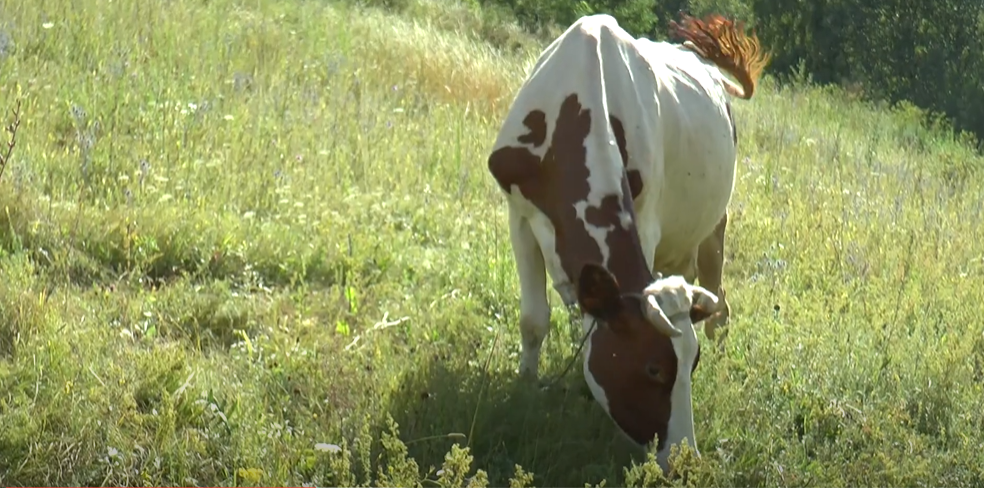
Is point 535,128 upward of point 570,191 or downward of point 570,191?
upward

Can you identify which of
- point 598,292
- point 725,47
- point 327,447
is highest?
point 725,47

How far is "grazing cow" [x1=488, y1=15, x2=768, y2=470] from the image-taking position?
447 cm

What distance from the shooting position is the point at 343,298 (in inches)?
239

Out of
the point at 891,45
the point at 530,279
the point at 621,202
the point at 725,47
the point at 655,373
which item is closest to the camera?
the point at 655,373

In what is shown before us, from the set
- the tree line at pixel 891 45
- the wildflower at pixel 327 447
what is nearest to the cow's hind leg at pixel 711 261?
the wildflower at pixel 327 447

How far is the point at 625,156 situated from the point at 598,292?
1.00 m

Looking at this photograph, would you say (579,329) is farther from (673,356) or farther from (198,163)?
(198,163)

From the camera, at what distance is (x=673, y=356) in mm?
4406

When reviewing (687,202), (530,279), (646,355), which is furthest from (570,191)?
(687,202)

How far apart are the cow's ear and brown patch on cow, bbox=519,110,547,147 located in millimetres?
973

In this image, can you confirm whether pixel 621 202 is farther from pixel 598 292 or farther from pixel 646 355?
pixel 646 355

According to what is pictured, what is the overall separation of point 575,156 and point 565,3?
1726 centimetres

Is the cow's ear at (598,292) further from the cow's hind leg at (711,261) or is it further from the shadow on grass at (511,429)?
the cow's hind leg at (711,261)

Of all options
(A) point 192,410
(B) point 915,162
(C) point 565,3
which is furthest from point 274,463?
(C) point 565,3
